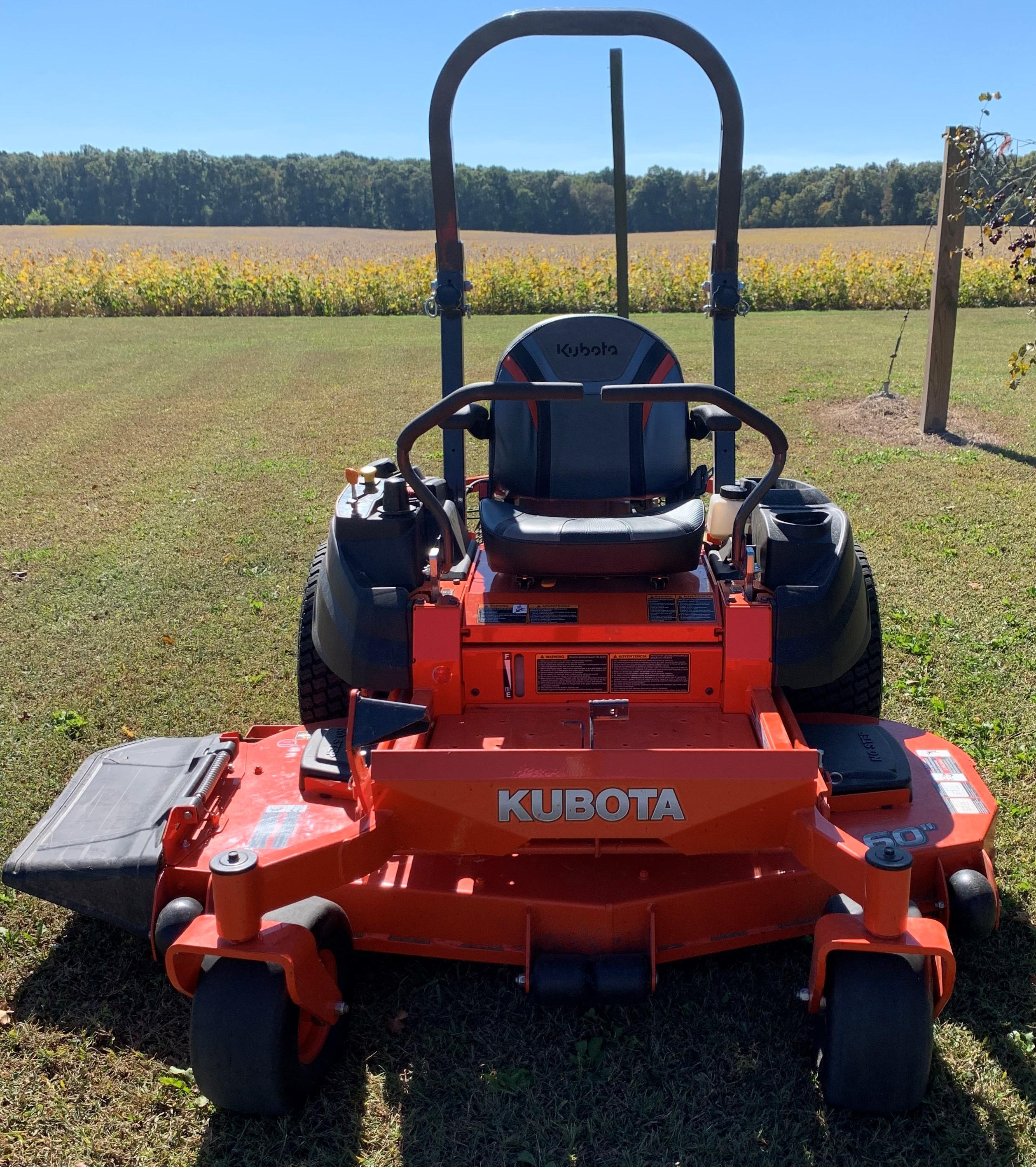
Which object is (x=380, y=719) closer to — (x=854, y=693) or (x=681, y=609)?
(x=681, y=609)

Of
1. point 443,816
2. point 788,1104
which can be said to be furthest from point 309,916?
point 788,1104

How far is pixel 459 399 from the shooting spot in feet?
9.89

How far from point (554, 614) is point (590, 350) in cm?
112

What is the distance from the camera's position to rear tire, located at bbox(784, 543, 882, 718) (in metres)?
3.52

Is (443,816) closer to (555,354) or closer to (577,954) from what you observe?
(577,954)

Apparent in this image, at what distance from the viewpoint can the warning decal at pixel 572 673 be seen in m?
3.09

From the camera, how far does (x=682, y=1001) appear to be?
2.77m

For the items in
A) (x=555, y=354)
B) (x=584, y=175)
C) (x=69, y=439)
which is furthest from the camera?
(x=584, y=175)

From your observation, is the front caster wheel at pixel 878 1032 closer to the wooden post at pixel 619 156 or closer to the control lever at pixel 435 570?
the control lever at pixel 435 570

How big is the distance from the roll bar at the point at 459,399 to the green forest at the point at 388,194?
83.5 feet

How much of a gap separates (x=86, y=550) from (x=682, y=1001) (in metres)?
5.05

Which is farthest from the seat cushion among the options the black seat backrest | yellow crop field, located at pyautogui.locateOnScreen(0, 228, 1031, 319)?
yellow crop field, located at pyautogui.locateOnScreen(0, 228, 1031, 319)

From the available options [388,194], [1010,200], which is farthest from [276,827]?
[388,194]

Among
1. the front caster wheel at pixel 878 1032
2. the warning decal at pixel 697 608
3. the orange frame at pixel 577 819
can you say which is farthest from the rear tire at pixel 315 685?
the front caster wheel at pixel 878 1032
